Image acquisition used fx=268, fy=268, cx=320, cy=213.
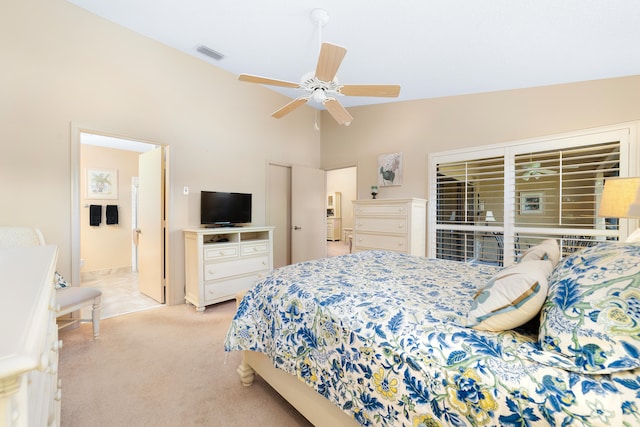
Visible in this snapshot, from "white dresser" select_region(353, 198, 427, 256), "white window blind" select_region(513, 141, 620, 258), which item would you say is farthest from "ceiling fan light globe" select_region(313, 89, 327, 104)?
"white window blind" select_region(513, 141, 620, 258)

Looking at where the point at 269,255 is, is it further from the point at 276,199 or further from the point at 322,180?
the point at 322,180

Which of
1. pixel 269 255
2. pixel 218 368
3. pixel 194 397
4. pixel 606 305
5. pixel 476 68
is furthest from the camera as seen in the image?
pixel 269 255

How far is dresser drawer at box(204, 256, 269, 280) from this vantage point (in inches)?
123

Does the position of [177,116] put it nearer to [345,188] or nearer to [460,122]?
[460,122]

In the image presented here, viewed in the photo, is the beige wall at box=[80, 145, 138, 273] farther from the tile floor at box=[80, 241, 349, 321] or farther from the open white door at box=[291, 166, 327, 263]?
the open white door at box=[291, 166, 327, 263]

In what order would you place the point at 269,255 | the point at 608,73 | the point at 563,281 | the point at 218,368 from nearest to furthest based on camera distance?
the point at 563,281, the point at 218,368, the point at 608,73, the point at 269,255

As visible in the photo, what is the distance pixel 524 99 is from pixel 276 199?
3.56 m

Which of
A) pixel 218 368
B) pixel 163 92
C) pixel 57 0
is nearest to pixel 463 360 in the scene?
pixel 218 368

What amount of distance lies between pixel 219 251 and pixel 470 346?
2888 mm

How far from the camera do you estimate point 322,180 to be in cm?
493

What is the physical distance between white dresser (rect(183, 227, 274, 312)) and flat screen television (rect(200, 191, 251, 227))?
214mm

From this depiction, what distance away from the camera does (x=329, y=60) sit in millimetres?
1814

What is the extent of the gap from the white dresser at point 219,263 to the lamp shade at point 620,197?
2.91 m

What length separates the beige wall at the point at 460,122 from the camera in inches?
105
